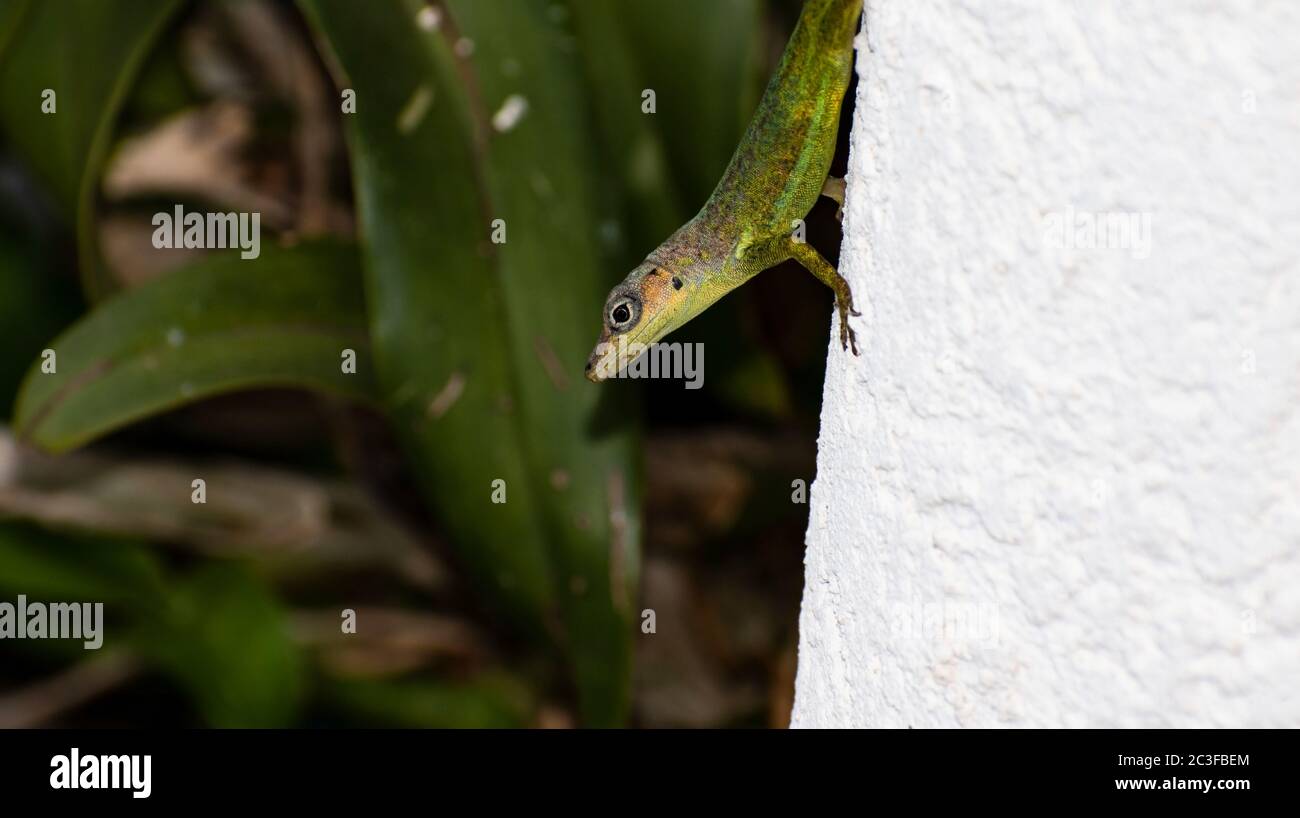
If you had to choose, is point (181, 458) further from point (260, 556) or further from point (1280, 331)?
point (1280, 331)

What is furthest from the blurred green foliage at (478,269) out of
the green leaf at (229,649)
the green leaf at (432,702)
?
the green leaf at (229,649)

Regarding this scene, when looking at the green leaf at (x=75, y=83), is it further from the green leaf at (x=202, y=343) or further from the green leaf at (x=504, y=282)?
the green leaf at (x=504, y=282)

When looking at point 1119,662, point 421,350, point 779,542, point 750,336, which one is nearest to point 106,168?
point 421,350

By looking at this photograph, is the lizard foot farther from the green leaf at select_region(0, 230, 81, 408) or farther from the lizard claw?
the green leaf at select_region(0, 230, 81, 408)

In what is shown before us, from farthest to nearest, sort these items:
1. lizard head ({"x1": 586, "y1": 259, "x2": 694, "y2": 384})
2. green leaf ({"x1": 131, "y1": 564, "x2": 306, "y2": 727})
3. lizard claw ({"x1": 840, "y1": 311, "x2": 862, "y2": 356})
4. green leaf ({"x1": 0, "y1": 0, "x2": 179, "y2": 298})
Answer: green leaf ({"x1": 131, "y1": 564, "x2": 306, "y2": 727}), green leaf ({"x1": 0, "y1": 0, "x2": 179, "y2": 298}), lizard head ({"x1": 586, "y1": 259, "x2": 694, "y2": 384}), lizard claw ({"x1": 840, "y1": 311, "x2": 862, "y2": 356})

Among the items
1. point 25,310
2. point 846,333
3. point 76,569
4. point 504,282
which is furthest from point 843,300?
point 25,310

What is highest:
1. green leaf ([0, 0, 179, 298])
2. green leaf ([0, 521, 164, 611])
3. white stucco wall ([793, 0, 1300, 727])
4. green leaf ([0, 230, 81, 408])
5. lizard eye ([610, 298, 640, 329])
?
green leaf ([0, 0, 179, 298])

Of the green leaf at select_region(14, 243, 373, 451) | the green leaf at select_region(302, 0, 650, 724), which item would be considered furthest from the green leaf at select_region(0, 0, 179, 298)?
the green leaf at select_region(302, 0, 650, 724)
